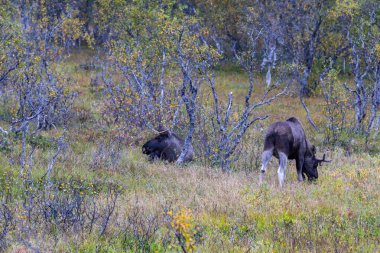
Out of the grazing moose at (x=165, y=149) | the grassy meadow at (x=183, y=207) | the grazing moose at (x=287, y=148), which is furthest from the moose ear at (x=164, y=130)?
the grazing moose at (x=287, y=148)

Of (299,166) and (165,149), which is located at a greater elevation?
(299,166)

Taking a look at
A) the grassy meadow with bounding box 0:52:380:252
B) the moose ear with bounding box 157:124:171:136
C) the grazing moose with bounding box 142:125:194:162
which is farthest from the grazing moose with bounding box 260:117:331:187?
the moose ear with bounding box 157:124:171:136

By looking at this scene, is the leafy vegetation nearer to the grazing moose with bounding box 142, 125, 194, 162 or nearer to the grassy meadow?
the grassy meadow

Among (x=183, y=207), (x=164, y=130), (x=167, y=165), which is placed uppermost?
→ (x=183, y=207)

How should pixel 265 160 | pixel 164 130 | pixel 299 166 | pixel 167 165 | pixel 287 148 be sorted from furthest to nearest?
pixel 164 130 < pixel 167 165 < pixel 299 166 < pixel 287 148 < pixel 265 160

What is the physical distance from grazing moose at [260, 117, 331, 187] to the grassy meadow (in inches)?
13.6

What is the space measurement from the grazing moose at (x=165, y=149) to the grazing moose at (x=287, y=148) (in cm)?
351

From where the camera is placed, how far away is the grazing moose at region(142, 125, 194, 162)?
50.6 feet

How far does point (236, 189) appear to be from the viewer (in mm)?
10500

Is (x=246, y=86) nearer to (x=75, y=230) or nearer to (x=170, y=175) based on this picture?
(x=170, y=175)

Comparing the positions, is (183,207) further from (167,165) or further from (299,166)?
(167,165)

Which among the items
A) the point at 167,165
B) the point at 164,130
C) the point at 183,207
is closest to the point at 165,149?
the point at 164,130

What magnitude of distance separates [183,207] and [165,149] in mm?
6523

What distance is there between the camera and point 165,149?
15477mm
